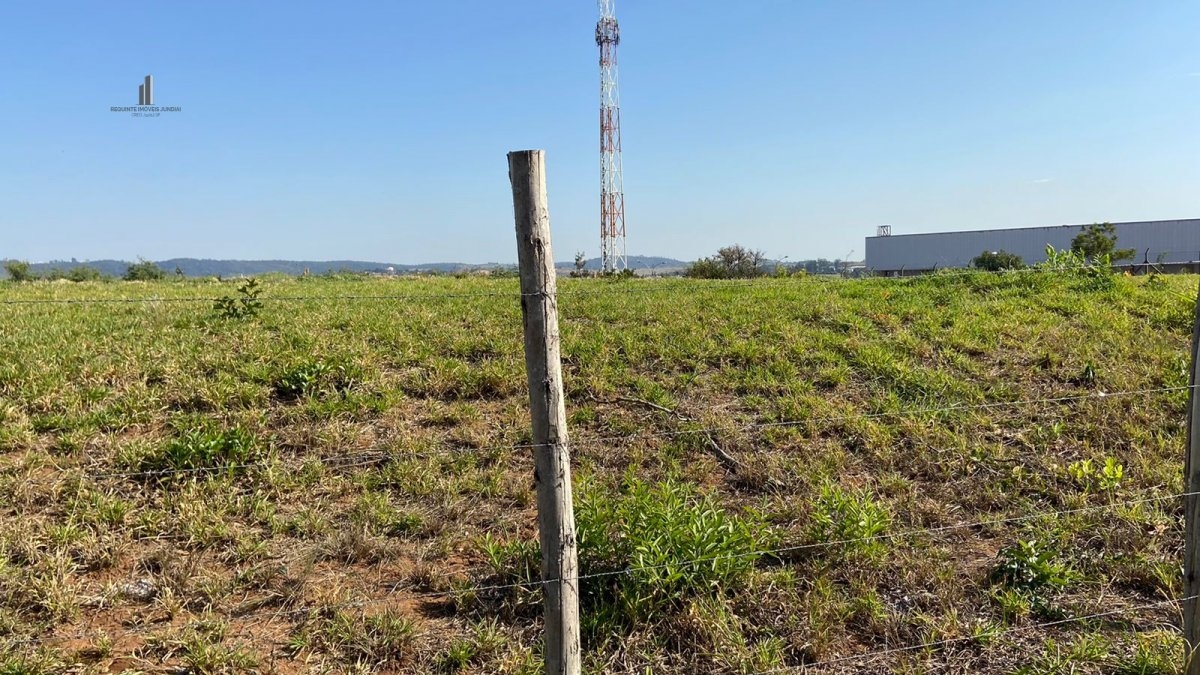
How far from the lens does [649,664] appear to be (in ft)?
9.46

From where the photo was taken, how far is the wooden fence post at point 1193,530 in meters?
2.43

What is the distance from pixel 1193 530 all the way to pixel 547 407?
2.41m

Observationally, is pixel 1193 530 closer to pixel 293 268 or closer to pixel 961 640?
pixel 961 640

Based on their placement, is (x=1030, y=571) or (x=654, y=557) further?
(x=1030, y=571)

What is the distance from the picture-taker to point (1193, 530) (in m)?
2.48

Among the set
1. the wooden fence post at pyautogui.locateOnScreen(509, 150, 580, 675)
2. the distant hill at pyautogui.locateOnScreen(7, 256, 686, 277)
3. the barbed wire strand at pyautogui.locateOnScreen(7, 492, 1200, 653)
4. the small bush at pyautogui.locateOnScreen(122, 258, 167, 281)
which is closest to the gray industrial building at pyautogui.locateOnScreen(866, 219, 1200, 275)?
the distant hill at pyautogui.locateOnScreen(7, 256, 686, 277)

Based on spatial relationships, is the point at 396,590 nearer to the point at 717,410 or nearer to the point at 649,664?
the point at 649,664

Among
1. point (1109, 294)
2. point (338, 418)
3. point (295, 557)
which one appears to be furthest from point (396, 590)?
point (1109, 294)

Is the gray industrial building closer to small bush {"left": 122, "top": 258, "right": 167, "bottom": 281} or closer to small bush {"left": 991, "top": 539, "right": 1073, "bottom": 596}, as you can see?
small bush {"left": 122, "top": 258, "right": 167, "bottom": 281}

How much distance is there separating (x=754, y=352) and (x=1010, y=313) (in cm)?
327

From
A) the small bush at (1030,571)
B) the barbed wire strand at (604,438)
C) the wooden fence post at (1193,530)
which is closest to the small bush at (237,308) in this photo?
the barbed wire strand at (604,438)

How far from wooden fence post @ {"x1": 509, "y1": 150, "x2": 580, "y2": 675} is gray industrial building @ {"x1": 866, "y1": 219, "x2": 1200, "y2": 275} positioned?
5139cm

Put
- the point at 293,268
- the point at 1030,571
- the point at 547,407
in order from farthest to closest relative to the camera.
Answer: the point at 293,268 → the point at 1030,571 → the point at 547,407

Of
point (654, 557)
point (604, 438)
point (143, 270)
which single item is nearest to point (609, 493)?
point (604, 438)
